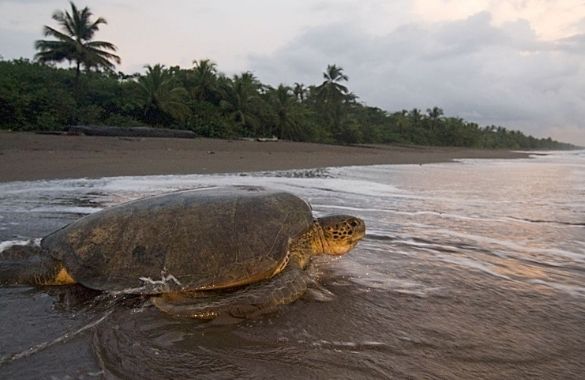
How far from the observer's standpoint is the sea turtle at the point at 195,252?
8.33ft

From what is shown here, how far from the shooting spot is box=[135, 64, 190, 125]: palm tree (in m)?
28.3

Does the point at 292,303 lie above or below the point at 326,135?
below

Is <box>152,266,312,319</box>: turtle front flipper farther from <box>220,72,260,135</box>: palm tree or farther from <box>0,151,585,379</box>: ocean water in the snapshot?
<box>220,72,260,135</box>: palm tree

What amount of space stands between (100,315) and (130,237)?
58cm

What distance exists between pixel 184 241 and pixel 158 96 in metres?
27.9

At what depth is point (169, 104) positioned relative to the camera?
28.6 meters

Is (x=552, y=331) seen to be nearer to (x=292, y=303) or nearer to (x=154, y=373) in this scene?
(x=292, y=303)

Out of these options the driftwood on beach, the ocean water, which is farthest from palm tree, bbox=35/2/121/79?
the ocean water

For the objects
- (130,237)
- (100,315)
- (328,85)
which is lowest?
(100,315)

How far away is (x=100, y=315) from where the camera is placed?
235cm

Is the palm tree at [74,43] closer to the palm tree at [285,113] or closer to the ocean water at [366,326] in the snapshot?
the palm tree at [285,113]

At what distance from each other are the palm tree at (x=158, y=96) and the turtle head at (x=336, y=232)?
2742cm

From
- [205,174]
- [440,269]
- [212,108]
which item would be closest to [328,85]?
[212,108]

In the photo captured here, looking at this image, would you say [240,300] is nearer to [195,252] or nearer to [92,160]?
[195,252]
